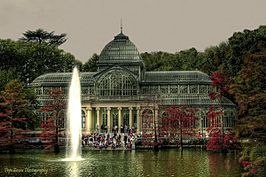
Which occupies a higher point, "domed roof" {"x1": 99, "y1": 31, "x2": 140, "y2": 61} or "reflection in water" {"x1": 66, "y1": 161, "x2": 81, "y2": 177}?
"domed roof" {"x1": 99, "y1": 31, "x2": 140, "y2": 61}

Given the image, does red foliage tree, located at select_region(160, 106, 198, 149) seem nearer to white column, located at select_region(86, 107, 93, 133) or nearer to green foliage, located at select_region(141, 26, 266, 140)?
green foliage, located at select_region(141, 26, 266, 140)

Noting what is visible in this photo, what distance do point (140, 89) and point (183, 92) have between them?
21.3ft

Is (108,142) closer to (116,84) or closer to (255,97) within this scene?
(116,84)

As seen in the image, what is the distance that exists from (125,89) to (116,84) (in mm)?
1540

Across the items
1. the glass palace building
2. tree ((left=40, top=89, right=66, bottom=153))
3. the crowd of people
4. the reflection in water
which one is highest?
the glass palace building

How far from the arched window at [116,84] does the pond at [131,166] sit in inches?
1224

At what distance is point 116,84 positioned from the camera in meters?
82.4

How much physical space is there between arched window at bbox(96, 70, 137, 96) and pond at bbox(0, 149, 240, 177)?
3109 centimetres

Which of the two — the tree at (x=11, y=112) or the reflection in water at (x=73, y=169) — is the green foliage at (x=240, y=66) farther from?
the tree at (x=11, y=112)

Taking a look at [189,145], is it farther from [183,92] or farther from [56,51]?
[56,51]

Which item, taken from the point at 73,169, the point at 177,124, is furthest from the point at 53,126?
the point at 73,169

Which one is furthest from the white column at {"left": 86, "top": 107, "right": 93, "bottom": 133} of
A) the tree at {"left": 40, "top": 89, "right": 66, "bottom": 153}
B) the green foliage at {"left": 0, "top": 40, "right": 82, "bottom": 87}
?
the green foliage at {"left": 0, "top": 40, "right": 82, "bottom": 87}

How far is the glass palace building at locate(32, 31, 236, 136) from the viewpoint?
80562 millimetres

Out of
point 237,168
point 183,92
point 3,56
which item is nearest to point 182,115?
point 183,92
